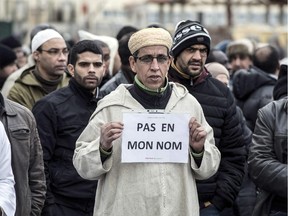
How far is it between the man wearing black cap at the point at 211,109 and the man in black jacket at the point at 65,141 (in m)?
0.78

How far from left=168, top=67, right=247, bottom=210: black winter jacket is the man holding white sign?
0.96 m

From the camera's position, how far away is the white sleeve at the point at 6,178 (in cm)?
649

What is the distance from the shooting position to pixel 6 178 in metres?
6.54

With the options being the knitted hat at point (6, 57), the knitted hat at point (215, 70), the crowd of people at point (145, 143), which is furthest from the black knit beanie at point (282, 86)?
the knitted hat at point (6, 57)

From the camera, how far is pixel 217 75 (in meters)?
9.81

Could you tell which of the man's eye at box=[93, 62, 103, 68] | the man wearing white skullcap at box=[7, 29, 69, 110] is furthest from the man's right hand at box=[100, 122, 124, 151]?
the man wearing white skullcap at box=[7, 29, 69, 110]

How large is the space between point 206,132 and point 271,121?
61 centimetres

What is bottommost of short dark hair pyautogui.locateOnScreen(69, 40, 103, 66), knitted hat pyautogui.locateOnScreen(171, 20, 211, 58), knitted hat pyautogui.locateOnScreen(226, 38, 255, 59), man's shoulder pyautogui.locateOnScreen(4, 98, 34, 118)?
knitted hat pyautogui.locateOnScreen(226, 38, 255, 59)

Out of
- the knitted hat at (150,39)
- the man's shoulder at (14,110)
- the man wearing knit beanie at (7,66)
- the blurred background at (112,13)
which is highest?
the knitted hat at (150,39)

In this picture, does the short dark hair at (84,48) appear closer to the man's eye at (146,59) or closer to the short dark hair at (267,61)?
the man's eye at (146,59)

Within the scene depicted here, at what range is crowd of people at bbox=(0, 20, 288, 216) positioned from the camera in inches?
263

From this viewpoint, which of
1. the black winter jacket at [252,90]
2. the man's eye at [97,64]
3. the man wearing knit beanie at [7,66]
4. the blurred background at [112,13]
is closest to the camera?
the man's eye at [97,64]

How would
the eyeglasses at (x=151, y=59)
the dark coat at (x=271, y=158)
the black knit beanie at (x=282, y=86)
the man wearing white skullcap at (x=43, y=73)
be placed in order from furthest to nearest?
the man wearing white skullcap at (x=43, y=73) < the black knit beanie at (x=282, y=86) < the dark coat at (x=271, y=158) < the eyeglasses at (x=151, y=59)

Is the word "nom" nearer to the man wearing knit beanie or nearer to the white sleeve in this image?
the white sleeve
